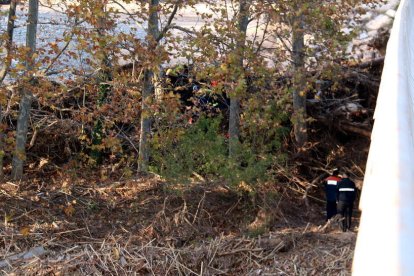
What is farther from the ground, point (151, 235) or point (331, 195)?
point (331, 195)

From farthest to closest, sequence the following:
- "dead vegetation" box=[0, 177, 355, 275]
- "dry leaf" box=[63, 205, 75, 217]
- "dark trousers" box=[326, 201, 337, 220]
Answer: "dark trousers" box=[326, 201, 337, 220] → "dry leaf" box=[63, 205, 75, 217] → "dead vegetation" box=[0, 177, 355, 275]

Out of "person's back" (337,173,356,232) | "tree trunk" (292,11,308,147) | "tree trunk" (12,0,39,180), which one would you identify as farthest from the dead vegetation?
"tree trunk" (292,11,308,147)

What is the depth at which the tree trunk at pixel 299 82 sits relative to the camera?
49.4 feet

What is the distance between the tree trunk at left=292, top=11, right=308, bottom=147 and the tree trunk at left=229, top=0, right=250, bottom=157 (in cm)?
118

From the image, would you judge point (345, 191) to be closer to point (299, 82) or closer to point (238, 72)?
point (238, 72)

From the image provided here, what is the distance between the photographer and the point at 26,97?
13.0 metres

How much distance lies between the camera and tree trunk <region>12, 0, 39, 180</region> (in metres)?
11.7

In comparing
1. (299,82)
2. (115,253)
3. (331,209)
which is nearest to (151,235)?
(115,253)

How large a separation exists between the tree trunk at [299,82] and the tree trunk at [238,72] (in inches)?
46.5

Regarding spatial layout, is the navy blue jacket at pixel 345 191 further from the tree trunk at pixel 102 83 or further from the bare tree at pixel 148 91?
the tree trunk at pixel 102 83

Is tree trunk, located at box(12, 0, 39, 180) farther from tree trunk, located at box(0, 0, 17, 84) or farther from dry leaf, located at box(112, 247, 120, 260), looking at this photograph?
dry leaf, located at box(112, 247, 120, 260)

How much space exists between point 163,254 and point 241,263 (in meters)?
1.05

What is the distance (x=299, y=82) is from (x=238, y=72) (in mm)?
2257

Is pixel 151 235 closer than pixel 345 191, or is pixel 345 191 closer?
pixel 151 235
